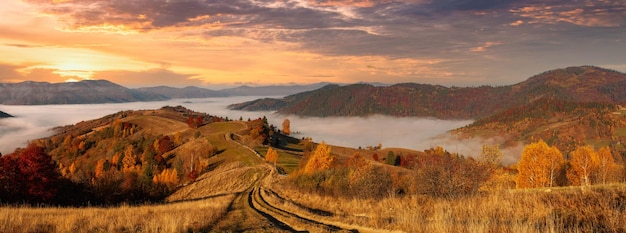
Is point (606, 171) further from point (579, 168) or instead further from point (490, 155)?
point (490, 155)

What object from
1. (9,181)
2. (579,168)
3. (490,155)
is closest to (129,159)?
(9,181)

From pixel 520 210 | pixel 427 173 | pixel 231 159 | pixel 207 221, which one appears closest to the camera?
pixel 520 210

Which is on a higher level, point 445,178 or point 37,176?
point 445,178

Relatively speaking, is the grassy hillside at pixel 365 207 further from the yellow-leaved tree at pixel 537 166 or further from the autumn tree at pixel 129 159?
the autumn tree at pixel 129 159

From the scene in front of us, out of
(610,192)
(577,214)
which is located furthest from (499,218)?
(610,192)

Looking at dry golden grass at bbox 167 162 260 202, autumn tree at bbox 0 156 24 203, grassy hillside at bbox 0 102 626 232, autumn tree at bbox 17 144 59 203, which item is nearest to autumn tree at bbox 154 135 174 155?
dry golden grass at bbox 167 162 260 202

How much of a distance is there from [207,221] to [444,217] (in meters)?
11.0

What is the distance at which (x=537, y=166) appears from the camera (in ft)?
314

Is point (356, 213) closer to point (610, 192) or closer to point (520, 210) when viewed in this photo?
point (520, 210)

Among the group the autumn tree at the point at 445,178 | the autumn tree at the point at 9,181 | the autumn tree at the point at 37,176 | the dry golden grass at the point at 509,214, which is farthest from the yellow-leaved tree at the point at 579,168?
the autumn tree at the point at 9,181

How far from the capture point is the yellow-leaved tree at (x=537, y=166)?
91.9 meters

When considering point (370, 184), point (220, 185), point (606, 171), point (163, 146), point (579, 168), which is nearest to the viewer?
point (370, 184)

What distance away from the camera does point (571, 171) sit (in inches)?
3834

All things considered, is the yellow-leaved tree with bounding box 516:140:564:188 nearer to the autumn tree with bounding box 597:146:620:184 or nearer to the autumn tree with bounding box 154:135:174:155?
the autumn tree with bounding box 597:146:620:184
